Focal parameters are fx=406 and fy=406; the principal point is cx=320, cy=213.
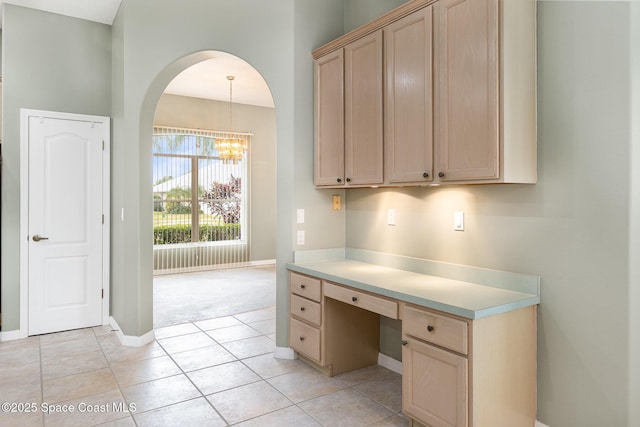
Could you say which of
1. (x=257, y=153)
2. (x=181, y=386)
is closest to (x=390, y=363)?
(x=181, y=386)

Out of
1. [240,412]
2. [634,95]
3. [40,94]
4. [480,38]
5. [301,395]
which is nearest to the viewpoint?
[634,95]

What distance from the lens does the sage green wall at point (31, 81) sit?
4.05 meters

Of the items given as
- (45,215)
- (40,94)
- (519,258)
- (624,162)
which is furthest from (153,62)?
(624,162)

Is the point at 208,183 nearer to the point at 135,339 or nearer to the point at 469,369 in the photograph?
the point at 135,339

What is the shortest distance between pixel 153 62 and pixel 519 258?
11.4ft

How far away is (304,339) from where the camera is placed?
330 centimetres

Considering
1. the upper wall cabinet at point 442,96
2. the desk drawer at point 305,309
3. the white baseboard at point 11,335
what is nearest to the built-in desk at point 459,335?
the desk drawer at point 305,309

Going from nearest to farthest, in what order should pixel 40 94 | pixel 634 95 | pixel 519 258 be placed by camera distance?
pixel 634 95 → pixel 519 258 → pixel 40 94

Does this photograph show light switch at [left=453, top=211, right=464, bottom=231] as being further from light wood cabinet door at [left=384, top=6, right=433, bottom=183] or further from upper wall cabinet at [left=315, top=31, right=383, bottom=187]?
upper wall cabinet at [left=315, top=31, right=383, bottom=187]

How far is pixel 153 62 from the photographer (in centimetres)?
378

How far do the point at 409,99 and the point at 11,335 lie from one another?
4.38 metres

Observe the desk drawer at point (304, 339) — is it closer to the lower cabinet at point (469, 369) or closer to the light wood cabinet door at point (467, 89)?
the lower cabinet at point (469, 369)

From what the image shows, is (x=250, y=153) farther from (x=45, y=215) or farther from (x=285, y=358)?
(x=285, y=358)

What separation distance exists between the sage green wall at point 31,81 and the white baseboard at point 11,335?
0.05 meters
